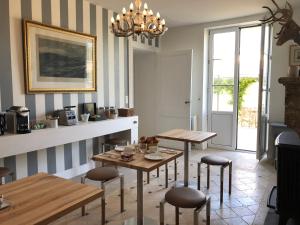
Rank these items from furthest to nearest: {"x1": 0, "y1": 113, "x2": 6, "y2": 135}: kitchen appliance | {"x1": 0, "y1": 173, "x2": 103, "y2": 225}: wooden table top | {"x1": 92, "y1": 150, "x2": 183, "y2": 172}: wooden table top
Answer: {"x1": 0, "y1": 113, "x2": 6, "y2": 135}: kitchen appliance
{"x1": 92, "y1": 150, "x2": 183, "y2": 172}: wooden table top
{"x1": 0, "y1": 173, "x2": 103, "y2": 225}: wooden table top

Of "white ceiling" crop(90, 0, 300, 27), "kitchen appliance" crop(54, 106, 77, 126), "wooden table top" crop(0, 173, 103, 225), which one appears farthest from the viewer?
"white ceiling" crop(90, 0, 300, 27)

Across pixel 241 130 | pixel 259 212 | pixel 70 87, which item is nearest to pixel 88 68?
pixel 70 87

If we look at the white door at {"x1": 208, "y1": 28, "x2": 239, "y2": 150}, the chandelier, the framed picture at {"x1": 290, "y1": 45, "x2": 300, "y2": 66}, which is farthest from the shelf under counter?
the framed picture at {"x1": 290, "y1": 45, "x2": 300, "y2": 66}

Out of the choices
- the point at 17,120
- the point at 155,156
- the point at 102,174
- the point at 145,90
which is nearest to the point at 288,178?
the point at 155,156

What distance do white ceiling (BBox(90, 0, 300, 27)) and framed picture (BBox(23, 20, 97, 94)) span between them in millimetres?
795

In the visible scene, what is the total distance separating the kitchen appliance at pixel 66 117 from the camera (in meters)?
3.37

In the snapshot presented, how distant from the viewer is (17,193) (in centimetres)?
145

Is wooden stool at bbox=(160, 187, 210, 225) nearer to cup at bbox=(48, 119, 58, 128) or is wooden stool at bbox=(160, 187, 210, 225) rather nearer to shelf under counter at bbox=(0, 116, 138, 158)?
shelf under counter at bbox=(0, 116, 138, 158)

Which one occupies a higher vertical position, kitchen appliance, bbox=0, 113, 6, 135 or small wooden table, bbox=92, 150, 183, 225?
kitchen appliance, bbox=0, 113, 6, 135

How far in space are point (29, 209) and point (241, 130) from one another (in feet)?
20.1

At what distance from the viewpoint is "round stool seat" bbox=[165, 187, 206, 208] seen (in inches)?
79.0

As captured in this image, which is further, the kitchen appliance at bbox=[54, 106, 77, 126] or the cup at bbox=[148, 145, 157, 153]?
the kitchen appliance at bbox=[54, 106, 77, 126]

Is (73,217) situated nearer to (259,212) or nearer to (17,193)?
(17,193)

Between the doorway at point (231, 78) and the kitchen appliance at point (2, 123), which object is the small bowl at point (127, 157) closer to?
the kitchen appliance at point (2, 123)
